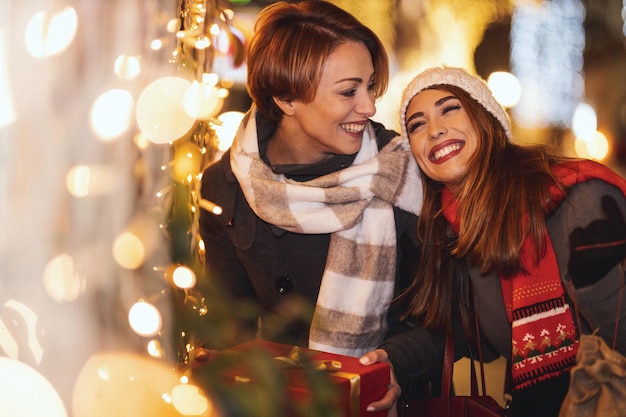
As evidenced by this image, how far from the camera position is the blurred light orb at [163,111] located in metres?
1.38

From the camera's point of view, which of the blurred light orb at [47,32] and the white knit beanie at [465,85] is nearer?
the blurred light orb at [47,32]

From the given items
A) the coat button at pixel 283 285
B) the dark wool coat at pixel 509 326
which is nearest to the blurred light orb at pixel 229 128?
the coat button at pixel 283 285

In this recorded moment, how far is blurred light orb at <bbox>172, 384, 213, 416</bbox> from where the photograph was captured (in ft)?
4.09

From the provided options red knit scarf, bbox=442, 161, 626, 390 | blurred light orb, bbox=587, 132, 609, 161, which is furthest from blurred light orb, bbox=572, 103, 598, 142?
red knit scarf, bbox=442, 161, 626, 390

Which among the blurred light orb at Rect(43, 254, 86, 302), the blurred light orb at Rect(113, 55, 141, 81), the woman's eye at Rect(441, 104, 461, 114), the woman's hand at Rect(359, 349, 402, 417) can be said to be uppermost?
the blurred light orb at Rect(113, 55, 141, 81)

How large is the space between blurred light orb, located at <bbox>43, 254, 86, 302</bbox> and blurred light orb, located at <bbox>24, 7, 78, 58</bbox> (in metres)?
0.33

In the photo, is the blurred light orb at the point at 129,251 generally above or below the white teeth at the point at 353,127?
above

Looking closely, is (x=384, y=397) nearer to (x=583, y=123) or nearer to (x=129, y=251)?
(x=129, y=251)

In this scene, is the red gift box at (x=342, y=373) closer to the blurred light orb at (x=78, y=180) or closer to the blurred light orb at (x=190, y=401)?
the blurred light orb at (x=190, y=401)

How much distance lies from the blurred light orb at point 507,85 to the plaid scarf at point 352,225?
8291 millimetres

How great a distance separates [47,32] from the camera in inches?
48.8

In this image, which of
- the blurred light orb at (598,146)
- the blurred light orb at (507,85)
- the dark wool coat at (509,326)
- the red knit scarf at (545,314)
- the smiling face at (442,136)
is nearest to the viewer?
the dark wool coat at (509,326)

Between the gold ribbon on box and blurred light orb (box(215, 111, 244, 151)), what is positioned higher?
blurred light orb (box(215, 111, 244, 151))

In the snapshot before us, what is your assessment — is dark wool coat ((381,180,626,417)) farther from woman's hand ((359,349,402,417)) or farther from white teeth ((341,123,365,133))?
white teeth ((341,123,365,133))
